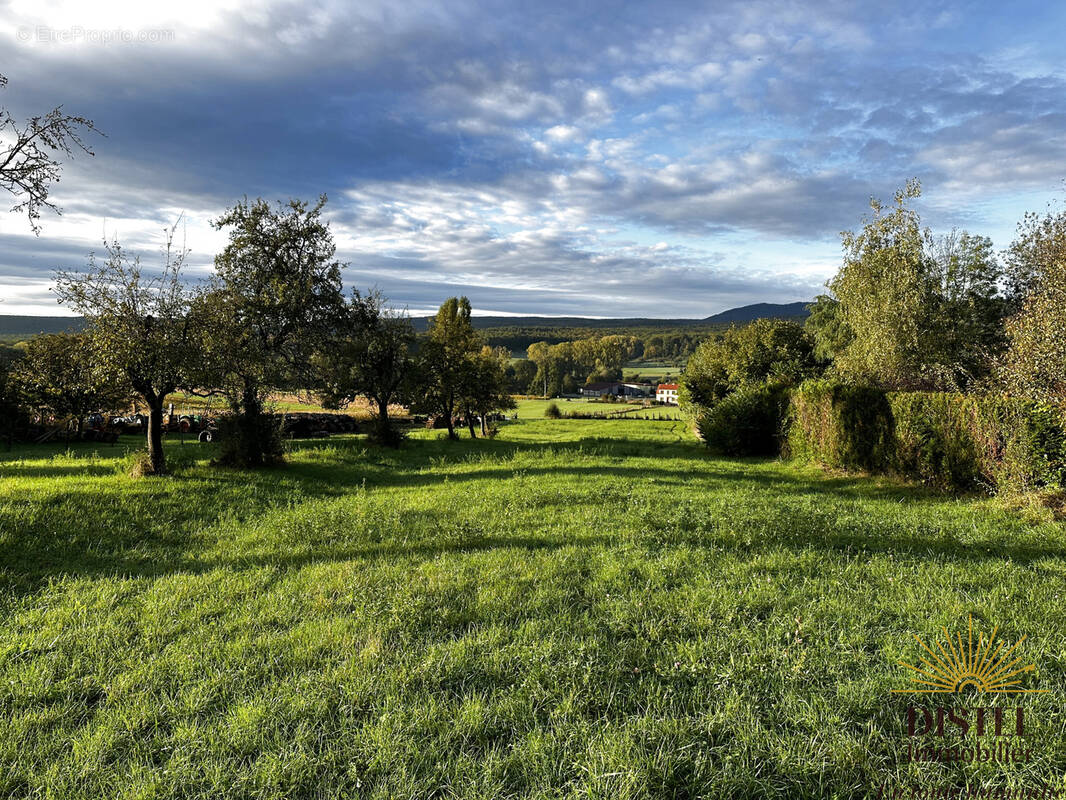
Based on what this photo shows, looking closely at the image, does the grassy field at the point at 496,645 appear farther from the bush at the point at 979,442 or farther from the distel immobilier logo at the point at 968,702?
the bush at the point at 979,442

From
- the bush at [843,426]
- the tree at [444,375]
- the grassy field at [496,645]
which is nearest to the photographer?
the grassy field at [496,645]

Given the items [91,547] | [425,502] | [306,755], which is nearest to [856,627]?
[306,755]

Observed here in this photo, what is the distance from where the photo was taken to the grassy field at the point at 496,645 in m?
2.96

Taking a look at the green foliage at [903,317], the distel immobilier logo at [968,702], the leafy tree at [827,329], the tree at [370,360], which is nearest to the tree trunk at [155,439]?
the tree at [370,360]

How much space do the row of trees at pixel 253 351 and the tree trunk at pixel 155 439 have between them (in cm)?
3

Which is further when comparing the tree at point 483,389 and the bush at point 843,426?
the tree at point 483,389

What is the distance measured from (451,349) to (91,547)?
24762mm

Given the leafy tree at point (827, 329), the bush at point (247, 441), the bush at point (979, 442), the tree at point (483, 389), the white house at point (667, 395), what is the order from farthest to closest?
the white house at point (667, 395) < the leafy tree at point (827, 329) < the tree at point (483, 389) < the bush at point (247, 441) < the bush at point (979, 442)

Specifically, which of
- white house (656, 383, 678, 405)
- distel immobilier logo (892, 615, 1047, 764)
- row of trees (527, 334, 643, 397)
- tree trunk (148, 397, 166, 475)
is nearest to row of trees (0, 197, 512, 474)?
tree trunk (148, 397, 166, 475)

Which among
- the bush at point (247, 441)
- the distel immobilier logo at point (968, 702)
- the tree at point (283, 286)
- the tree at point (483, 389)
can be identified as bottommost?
the distel immobilier logo at point (968, 702)

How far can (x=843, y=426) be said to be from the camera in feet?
51.4

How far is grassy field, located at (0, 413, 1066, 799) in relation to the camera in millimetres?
2959

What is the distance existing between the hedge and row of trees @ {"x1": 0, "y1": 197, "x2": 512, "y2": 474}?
1705 centimetres

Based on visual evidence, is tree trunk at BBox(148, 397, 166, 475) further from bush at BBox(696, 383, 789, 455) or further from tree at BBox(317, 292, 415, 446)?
bush at BBox(696, 383, 789, 455)
